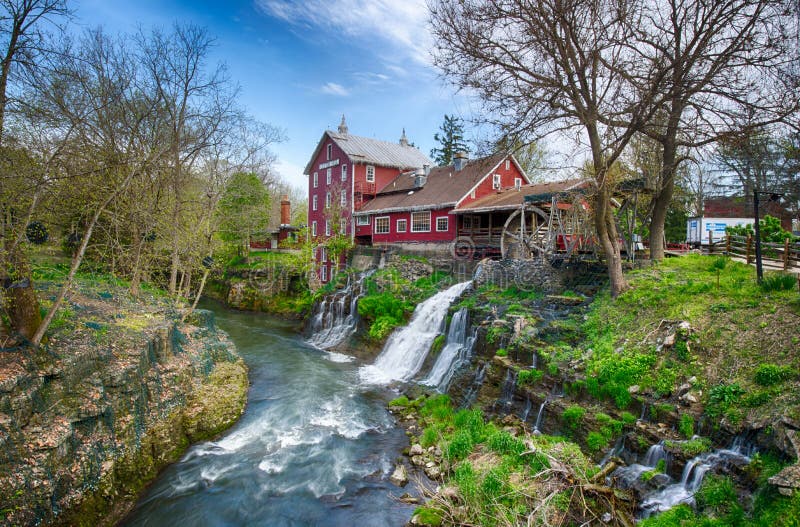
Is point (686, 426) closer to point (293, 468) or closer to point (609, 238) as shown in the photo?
point (609, 238)

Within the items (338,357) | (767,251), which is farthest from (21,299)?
(767,251)

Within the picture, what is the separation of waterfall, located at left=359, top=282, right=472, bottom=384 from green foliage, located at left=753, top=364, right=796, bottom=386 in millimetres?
10374

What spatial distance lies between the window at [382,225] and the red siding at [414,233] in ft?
0.75

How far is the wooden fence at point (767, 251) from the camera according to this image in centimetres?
1188

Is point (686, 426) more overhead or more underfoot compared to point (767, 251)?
more underfoot

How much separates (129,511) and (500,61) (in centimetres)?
1428

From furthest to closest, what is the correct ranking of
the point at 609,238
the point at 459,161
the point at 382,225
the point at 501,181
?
the point at 382,225 < the point at 459,161 < the point at 501,181 < the point at 609,238

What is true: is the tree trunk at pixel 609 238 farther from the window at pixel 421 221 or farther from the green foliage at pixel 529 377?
the window at pixel 421 221

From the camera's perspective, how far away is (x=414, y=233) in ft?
97.0

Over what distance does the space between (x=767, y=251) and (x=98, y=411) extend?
2058cm

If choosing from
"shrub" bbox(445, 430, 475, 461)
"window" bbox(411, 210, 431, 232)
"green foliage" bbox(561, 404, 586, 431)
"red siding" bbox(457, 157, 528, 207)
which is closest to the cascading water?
"green foliage" bbox(561, 404, 586, 431)

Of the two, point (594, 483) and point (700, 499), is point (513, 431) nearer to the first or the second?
point (594, 483)

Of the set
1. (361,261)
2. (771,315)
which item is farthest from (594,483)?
(361,261)

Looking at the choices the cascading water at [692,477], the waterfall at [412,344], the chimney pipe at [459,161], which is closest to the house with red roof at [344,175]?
the chimney pipe at [459,161]
